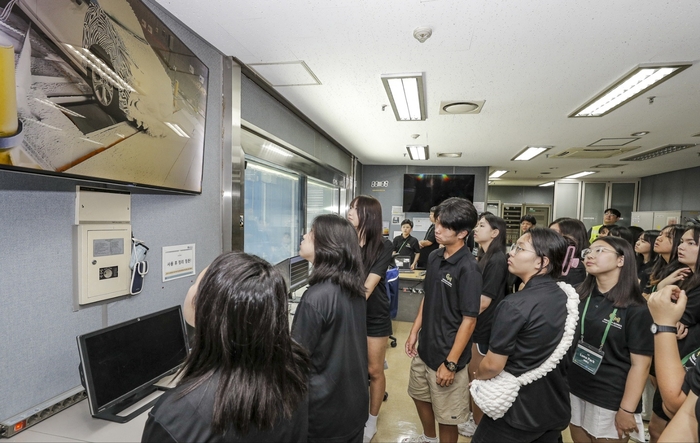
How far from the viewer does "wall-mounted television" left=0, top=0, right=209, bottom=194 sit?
949mm

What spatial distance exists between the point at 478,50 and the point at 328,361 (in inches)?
79.8

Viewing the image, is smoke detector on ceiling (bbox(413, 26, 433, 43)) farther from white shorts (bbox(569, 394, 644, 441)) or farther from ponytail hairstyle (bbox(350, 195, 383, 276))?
white shorts (bbox(569, 394, 644, 441))

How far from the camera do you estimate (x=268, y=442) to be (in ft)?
2.69

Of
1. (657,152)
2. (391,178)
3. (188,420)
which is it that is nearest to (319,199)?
(391,178)

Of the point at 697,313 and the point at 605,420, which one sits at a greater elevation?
the point at 697,313

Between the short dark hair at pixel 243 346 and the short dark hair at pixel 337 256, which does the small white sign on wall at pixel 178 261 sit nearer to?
the short dark hair at pixel 337 256

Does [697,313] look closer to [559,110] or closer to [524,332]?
[524,332]

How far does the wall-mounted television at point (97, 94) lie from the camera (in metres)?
0.95

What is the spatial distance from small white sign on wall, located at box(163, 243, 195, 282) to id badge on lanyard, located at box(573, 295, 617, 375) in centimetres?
227

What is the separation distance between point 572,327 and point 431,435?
1.27 metres

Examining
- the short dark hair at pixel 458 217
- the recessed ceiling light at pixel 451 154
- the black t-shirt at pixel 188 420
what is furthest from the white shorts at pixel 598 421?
the recessed ceiling light at pixel 451 154

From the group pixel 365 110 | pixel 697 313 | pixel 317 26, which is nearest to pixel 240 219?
pixel 317 26

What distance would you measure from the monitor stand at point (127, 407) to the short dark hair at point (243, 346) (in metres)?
0.68

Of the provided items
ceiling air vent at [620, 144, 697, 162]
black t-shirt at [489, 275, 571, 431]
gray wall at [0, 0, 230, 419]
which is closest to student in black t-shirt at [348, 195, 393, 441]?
black t-shirt at [489, 275, 571, 431]
